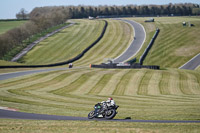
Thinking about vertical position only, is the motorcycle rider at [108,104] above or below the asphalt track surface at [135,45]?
above

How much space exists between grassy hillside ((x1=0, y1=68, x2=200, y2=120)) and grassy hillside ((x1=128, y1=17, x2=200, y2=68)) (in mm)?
26533

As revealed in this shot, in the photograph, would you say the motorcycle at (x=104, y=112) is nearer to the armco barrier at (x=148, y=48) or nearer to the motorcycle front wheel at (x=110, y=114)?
the motorcycle front wheel at (x=110, y=114)

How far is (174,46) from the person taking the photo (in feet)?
317

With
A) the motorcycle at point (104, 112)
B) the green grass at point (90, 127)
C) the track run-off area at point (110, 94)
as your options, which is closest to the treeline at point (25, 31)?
the track run-off area at point (110, 94)

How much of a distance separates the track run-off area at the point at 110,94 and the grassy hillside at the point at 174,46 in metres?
26.5

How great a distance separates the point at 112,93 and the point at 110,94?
2.84ft

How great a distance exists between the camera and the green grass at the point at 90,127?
60.0 ft

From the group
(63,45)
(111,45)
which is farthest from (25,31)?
(111,45)

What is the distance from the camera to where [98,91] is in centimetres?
4181

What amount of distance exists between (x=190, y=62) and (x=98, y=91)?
150 feet

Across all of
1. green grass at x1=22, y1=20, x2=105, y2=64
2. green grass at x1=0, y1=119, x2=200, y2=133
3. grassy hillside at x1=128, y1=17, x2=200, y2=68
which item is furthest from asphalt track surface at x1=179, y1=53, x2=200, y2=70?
green grass at x1=0, y1=119, x2=200, y2=133

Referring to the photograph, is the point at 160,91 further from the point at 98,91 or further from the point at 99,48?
the point at 99,48

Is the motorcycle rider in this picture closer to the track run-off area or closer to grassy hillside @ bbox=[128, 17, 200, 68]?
the track run-off area

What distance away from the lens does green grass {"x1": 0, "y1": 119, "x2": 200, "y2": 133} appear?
60.0ft
